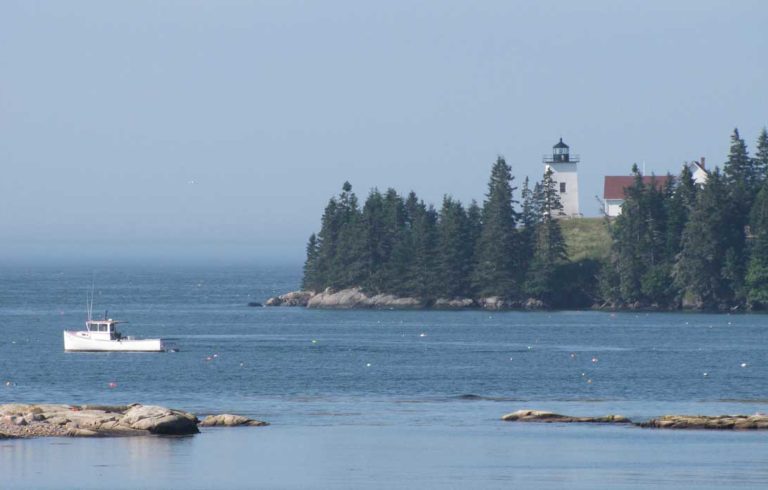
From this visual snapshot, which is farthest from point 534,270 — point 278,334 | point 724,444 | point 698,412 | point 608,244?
point 724,444

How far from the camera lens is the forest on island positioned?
15912cm

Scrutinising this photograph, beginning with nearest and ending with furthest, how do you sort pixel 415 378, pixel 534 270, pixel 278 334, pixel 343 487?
1. pixel 343 487
2. pixel 415 378
3. pixel 278 334
4. pixel 534 270

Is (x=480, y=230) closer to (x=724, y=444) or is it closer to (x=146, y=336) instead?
(x=146, y=336)

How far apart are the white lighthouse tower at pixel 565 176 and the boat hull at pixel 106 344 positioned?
271 feet

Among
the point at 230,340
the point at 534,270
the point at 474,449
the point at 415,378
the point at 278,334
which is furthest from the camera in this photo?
the point at 534,270

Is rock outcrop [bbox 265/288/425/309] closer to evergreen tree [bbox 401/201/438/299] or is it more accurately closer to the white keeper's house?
evergreen tree [bbox 401/201/438/299]

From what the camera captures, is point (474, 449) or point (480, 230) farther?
point (480, 230)

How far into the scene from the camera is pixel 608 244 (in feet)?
579

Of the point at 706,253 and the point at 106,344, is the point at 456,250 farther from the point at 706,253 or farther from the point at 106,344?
the point at 106,344

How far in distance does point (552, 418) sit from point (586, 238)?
115 metres

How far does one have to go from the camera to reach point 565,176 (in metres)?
184

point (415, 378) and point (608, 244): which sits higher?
point (608, 244)

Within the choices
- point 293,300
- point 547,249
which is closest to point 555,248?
point 547,249

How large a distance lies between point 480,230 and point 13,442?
125187 millimetres
